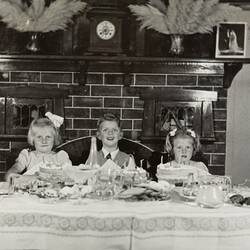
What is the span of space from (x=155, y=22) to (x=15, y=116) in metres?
1.42

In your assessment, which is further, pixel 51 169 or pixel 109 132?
pixel 109 132

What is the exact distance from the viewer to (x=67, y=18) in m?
4.46

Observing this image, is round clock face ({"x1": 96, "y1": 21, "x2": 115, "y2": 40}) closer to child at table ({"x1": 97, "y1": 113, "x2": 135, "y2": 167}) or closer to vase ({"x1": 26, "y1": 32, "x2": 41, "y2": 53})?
vase ({"x1": 26, "y1": 32, "x2": 41, "y2": 53})

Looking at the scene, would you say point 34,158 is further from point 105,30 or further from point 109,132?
point 105,30

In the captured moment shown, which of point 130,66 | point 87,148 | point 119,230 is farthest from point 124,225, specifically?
point 130,66

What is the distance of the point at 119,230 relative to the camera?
2.60 meters

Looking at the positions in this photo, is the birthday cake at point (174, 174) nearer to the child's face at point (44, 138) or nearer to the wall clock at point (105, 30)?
the child's face at point (44, 138)

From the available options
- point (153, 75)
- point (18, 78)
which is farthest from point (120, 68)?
point (18, 78)

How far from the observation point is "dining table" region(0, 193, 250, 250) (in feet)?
8.50

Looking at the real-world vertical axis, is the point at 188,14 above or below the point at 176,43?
above

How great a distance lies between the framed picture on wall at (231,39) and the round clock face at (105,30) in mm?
884

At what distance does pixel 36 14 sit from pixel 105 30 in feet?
1.88

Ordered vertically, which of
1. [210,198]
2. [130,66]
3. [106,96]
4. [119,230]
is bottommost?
[119,230]

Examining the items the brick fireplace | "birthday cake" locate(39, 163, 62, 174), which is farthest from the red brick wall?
"birthday cake" locate(39, 163, 62, 174)
